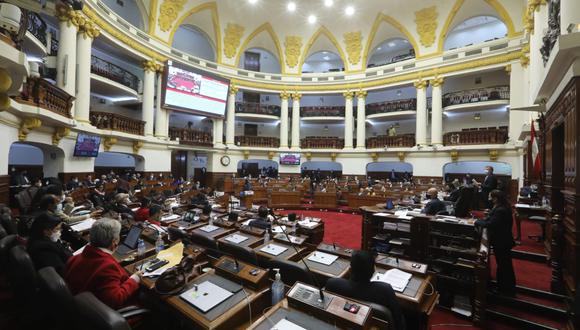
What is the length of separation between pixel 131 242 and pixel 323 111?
1806 centimetres

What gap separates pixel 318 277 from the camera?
2.58m

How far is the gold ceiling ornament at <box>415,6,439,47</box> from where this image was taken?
15.1m

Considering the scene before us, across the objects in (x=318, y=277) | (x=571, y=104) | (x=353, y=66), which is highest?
(x=353, y=66)

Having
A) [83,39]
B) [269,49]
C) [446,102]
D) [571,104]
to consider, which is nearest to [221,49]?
[269,49]

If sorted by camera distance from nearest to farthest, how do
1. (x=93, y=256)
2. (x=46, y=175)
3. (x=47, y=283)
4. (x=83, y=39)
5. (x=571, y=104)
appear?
(x=47, y=283) < (x=93, y=256) < (x=571, y=104) < (x=46, y=175) < (x=83, y=39)

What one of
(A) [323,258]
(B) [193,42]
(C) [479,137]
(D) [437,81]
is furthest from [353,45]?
(A) [323,258]

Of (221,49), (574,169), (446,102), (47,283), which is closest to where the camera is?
(47,283)

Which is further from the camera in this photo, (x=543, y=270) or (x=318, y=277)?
(x=543, y=270)

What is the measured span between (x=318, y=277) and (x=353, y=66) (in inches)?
722

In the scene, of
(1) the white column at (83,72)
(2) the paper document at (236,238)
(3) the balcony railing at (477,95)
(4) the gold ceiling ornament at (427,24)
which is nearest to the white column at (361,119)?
(4) the gold ceiling ornament at (427,24)

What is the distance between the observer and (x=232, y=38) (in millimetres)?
17734

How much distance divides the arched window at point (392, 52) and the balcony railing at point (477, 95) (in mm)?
5200

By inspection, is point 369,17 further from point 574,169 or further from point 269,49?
point 574,169

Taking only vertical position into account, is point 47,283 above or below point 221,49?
below
